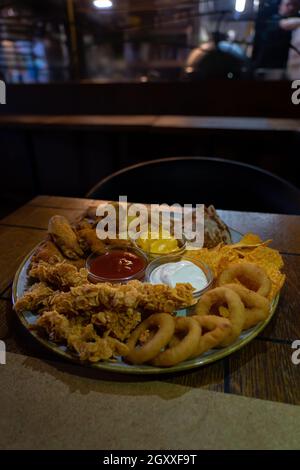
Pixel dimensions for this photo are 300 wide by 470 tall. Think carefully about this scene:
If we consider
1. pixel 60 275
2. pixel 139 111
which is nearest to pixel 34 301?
pixel 60 275

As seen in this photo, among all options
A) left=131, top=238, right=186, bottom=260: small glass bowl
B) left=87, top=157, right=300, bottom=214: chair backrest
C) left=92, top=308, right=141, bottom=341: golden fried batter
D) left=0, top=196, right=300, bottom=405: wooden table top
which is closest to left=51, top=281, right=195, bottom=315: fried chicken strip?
left=92, top=308, right=141, bottom=341: golden fried batter

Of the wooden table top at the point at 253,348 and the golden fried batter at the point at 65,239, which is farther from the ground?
the golden fried batter at the point at 65,239

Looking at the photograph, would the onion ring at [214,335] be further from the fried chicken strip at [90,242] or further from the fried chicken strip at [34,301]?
the fried chicken strip at [90,242]

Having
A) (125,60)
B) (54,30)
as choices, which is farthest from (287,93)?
(125,60)

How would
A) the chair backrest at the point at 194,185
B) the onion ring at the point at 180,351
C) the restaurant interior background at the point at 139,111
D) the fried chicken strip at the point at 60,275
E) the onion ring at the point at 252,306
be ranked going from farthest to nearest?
the restaurant interior background at the point at 139,111, the chair backrest at the point at 194,185, the fried chicken strip at the point at 60,275, the onion ring at the point at 252,306, the onion ring at the point at 180,351

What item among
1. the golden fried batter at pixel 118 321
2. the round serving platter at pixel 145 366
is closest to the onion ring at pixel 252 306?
the round serving platter at pixel 145 366

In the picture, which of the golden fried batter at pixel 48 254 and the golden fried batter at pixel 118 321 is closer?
the golden fried batter at pixel 118 321

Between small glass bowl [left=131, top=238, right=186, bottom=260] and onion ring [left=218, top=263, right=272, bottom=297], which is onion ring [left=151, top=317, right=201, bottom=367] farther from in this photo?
small glass bowl [left=131, top=238, right=186, bottom=260]
